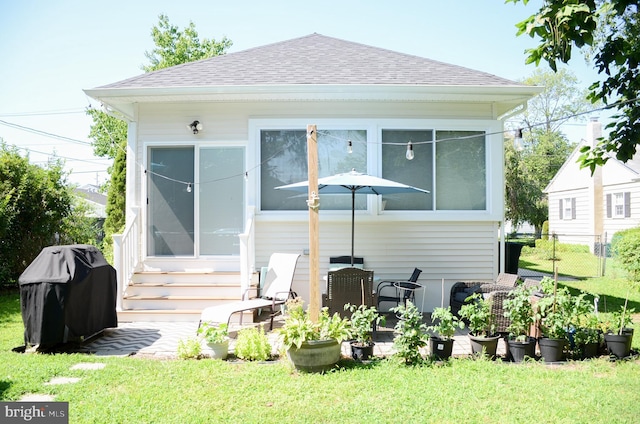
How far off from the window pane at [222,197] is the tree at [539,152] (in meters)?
20.8

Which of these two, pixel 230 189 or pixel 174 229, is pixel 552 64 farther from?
pixel 174 229

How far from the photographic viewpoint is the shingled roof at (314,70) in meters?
7.64

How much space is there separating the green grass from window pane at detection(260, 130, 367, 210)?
11.6ft

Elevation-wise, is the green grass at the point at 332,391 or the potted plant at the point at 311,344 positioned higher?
the potted plant at the point at 311,344

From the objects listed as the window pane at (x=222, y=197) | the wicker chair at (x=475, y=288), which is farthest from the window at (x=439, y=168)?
the window pane at (x=222, y=197)

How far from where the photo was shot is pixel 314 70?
8.27m

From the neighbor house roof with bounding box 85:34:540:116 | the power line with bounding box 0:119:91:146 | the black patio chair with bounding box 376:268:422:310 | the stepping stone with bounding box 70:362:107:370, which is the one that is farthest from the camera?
the power line with bounding box 0:119:91:146

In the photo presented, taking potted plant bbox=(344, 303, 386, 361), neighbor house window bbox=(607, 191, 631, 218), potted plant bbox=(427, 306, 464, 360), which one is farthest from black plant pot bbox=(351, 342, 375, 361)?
neighbor house window bbox=(607, 191, 631, 218)

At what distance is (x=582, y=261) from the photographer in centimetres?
1659

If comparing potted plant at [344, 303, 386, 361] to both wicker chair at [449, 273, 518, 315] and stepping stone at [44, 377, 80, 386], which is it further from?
stepping stone at [44, 377, 80, 386]

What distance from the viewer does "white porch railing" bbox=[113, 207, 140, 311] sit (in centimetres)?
696

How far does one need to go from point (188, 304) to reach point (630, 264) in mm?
9741

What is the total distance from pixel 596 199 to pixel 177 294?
19.6m

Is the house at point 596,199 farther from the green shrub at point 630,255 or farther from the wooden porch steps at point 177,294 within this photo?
the wooden porch steps at point 177,294
